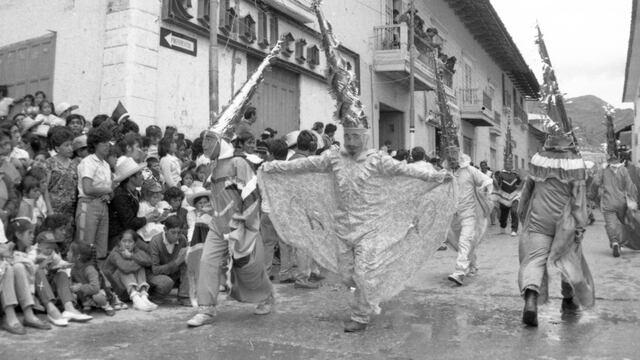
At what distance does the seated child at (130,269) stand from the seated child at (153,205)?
388 mm

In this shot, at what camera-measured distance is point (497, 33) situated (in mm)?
31000

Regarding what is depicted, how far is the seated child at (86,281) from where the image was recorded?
5824 millimetres

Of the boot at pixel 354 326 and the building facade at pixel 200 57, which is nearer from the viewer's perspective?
the boot at pixel 354 326

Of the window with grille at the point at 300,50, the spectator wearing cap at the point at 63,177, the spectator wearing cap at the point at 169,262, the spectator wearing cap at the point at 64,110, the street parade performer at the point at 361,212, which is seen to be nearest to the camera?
the street parade performer at the point at 361,212

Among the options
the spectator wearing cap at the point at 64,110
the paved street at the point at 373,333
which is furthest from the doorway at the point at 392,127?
the paved street at the point at 373,333

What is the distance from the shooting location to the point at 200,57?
11562 millimetres

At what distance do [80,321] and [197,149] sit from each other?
3.93 m

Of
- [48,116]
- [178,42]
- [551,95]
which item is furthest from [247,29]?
[551,95]

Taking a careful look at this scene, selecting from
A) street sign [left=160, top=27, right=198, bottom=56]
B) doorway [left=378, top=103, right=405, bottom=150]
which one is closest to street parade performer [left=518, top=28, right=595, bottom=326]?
street sign [left=160, top=27, right=198, bottom=56]

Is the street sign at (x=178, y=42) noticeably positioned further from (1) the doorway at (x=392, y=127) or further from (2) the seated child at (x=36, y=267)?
(1) the doorway at (x=392, y=127)

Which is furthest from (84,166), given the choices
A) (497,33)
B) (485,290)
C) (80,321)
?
(497,33)

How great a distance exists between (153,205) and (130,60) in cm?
382

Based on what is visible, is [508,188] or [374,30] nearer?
[508,188]

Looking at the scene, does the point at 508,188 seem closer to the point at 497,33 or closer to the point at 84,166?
the point at 84,166
